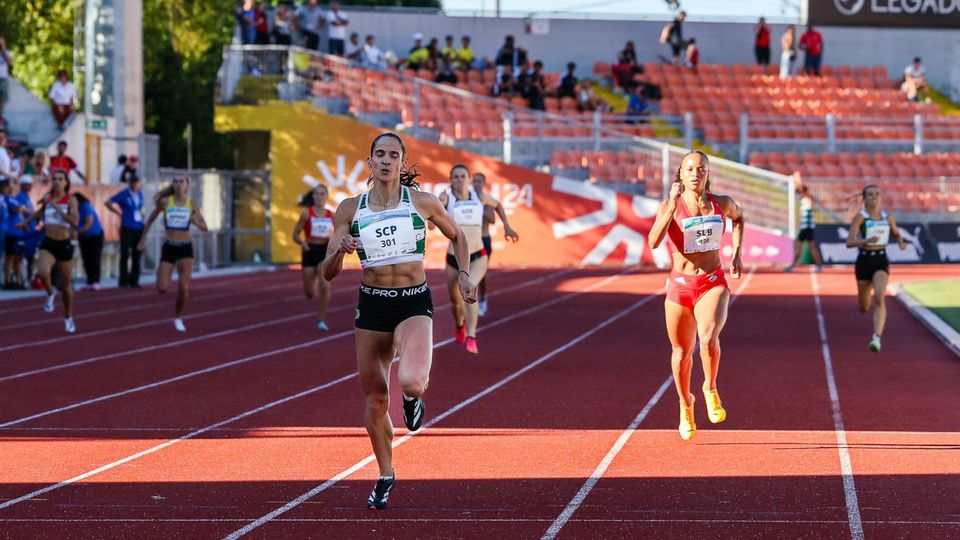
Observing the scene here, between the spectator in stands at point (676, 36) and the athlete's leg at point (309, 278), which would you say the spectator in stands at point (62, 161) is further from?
the spectator in stands at point (676, 36)

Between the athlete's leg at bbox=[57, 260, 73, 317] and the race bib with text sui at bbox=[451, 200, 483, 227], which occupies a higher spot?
the race bib with text sui at bbox=[451, 200, 483, 227]

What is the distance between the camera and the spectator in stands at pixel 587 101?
4097cm

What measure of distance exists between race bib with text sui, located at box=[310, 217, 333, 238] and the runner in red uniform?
364 inches

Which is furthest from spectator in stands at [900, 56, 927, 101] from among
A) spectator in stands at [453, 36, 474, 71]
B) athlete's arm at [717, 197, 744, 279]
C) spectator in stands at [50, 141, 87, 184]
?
athlete's arm at [717, 197, 744, 279]

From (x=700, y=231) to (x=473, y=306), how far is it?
271 inches

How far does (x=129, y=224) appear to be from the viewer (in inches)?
1081

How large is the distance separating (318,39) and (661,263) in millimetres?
10951

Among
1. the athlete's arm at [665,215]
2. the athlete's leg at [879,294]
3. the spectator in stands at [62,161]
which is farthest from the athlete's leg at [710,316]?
the spectator in stands at [62,161]

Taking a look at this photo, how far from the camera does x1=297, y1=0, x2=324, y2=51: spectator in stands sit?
132ft

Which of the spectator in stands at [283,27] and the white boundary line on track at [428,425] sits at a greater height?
the spectator in stands at [283,27]

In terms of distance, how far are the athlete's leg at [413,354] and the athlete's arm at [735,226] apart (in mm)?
3087

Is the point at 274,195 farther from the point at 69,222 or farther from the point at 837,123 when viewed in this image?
the point at 69,222

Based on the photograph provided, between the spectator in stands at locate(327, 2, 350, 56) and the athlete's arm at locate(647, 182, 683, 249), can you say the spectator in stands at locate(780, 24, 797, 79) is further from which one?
the athlete's arm at locate(647, 182, 683, 249)

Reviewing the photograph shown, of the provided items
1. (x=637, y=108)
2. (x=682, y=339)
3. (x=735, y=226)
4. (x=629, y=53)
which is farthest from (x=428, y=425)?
(x=629, y=53)
